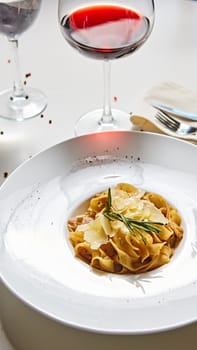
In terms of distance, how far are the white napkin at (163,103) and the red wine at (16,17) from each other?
0.21 meters

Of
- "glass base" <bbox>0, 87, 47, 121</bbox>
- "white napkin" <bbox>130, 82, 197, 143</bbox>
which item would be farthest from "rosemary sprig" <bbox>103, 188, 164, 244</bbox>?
"glass base" <bbox>0, 87, 47, 121</bbox>

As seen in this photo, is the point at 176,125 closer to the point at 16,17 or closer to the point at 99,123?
the point at 99,123

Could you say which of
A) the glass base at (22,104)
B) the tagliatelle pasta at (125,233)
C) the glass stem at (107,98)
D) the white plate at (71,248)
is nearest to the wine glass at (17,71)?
the glass base at (22,104)

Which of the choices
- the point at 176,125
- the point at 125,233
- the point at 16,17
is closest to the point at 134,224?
the point at 125,233

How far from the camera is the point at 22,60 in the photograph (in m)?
1.23

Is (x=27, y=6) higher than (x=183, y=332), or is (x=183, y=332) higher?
(x=27, y=6)

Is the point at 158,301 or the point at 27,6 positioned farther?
the point at 27,6

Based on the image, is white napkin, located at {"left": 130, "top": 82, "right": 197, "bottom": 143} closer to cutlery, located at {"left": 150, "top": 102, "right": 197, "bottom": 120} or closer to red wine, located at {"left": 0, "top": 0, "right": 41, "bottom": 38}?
cutlery, located at {"left": 150, "top": 102, "right": 197, "bottom": 120}

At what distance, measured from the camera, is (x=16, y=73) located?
44.3 inches

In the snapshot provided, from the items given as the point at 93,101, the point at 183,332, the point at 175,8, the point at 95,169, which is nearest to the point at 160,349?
the point at 183,332

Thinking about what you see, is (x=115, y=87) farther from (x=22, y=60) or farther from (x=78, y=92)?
(x=22, y=60)

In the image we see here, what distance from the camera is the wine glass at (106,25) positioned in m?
0.97

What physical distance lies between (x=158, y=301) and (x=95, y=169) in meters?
0.24

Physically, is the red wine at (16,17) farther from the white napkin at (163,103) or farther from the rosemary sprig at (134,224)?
the rosemary sprig at (134,224)
